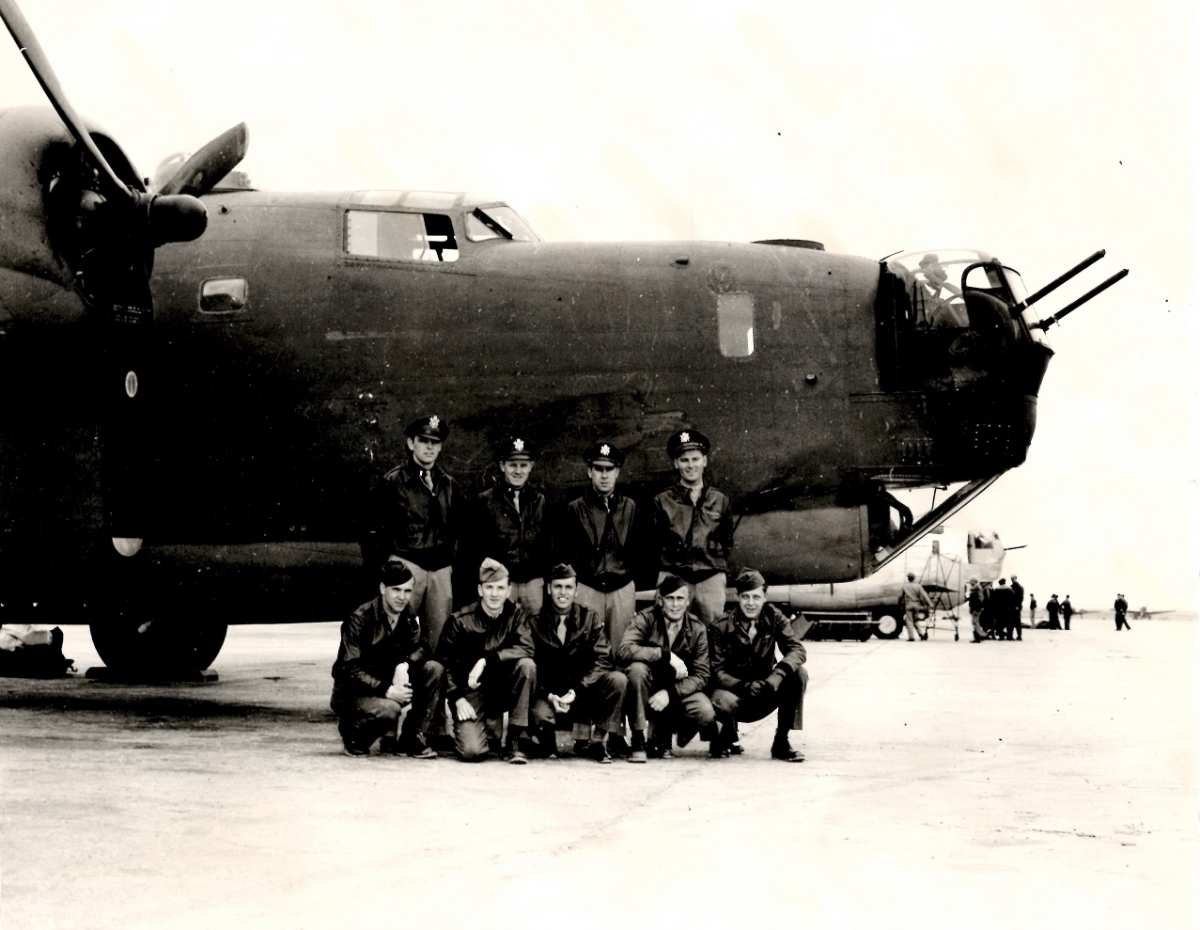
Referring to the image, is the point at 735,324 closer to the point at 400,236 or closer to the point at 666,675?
the point at 400,236

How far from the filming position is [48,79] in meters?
9.32

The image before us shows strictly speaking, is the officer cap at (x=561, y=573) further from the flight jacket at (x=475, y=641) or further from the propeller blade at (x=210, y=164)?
the propeller blade at (x=210, y=164)

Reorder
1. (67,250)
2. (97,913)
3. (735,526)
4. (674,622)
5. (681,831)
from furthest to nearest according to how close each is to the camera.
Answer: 1. (735,526)
2. (67,250)
3. (674,622)
4. (681,831)
5. (97,913)

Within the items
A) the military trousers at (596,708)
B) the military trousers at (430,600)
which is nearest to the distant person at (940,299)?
the military trousers at (596,708)

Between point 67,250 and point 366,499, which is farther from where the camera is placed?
point 366,499

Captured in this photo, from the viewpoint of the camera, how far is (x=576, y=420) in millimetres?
10594

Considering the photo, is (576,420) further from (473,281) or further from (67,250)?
(67,250)

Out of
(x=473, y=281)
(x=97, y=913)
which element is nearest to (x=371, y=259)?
(x=473, y=281)

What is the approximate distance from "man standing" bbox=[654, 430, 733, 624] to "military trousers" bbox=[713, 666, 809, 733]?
2.45 ft

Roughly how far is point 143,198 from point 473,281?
2.57 metres

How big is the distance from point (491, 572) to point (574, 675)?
900mm

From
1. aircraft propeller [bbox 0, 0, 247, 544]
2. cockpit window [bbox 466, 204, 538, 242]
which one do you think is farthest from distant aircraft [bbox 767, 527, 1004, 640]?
aircraft propeller [bbox 0, 0, 247, 544]

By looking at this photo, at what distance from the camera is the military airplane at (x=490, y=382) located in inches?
416

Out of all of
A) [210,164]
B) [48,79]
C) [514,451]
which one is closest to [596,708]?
[514,451]
